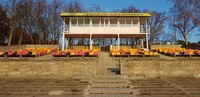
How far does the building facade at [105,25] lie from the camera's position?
28.4 meters

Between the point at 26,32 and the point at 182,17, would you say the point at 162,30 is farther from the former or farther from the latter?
the point at 26,32

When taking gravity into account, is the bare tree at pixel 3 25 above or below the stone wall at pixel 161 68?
above

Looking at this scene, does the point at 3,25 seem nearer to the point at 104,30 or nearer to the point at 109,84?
the point at 104,30

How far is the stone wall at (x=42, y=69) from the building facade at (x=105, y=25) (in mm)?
14171

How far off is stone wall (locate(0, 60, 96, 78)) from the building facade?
46.5 ft

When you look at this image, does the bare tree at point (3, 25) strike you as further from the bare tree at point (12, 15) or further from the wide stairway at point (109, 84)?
the wide stairway at point (109, 84)

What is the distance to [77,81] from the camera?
1278cm

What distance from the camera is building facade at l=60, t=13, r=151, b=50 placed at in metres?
28.4

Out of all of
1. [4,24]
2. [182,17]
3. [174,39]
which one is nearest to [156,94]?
[182,17]

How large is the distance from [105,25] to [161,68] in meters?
15.8

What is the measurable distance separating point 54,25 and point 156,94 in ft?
105

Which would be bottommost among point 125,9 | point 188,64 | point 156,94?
point 156,94

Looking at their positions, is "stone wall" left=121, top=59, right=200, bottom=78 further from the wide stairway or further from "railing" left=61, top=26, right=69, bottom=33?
"railing" left=61, top=26, right=69, bottom=33

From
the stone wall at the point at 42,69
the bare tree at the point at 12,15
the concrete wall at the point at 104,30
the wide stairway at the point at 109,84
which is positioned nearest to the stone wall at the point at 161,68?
the wide stairway at the point at 109,84
